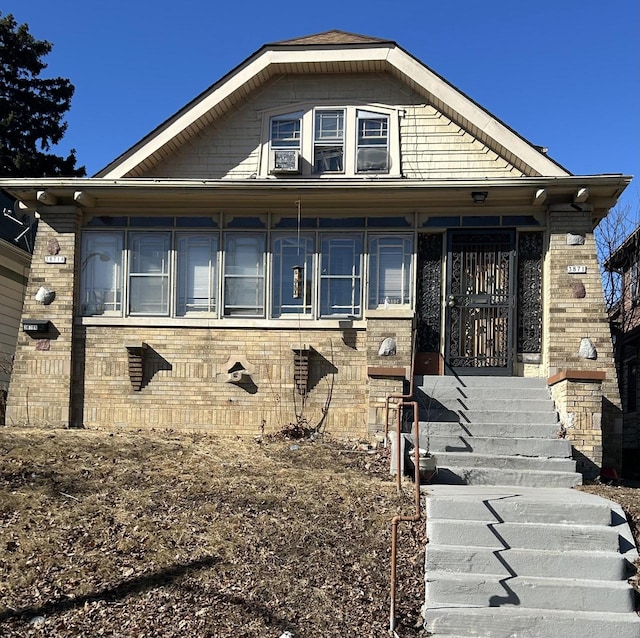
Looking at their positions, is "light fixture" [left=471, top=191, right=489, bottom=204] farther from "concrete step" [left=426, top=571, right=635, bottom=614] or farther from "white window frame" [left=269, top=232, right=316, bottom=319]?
"concrete step" [left=426, top=571, right=635, bottom=614]

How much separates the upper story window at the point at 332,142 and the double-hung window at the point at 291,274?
3.80 feet

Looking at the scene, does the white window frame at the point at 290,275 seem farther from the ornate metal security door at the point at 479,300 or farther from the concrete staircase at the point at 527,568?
the concrete staircase at the point at 527,568

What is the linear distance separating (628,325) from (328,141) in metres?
9.98

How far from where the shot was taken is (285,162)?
11852mm

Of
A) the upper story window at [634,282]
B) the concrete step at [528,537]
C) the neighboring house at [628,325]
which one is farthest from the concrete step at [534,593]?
the upper story window at [634,282]

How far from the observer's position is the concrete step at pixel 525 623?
5707 mm

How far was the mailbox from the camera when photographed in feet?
Answer: 37.3

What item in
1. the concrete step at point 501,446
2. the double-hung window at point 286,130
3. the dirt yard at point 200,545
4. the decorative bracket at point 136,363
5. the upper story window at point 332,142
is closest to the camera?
the dirt yard at point 200,545

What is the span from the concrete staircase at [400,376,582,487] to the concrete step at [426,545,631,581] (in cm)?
191

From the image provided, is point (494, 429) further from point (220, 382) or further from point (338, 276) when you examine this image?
point (220, 382)

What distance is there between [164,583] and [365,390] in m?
5.52

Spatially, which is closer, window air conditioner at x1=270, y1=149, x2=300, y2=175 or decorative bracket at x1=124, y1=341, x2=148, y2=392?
decorative bracket at x1=124, y1=341, x2=148, y2=392

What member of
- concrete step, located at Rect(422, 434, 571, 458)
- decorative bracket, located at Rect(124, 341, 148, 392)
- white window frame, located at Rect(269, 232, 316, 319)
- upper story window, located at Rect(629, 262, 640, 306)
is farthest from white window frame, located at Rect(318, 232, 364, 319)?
upper story window, located at Rect(629, 262, 640, 306)

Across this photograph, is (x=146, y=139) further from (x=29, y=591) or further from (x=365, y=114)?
(x=29, y=591)
